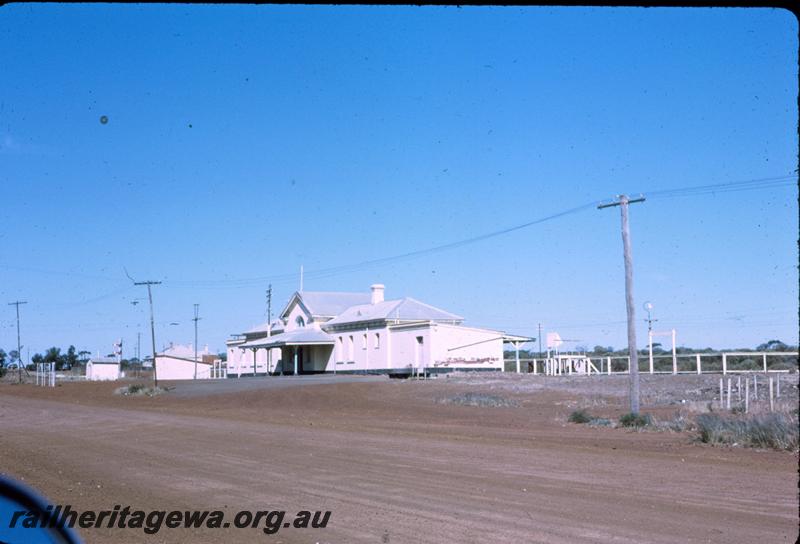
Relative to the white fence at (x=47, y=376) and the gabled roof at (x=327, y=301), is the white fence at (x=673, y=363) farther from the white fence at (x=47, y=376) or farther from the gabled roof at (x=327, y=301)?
the white fence at (x=47, y=376)

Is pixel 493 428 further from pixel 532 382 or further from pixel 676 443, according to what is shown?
pixel 532 382

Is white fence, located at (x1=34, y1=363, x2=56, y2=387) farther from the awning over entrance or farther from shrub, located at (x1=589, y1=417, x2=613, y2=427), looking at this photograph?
shrub, located at (x1=589, y1=417, x2=613, y2=427)

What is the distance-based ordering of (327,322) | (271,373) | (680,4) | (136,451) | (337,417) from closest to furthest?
(680,4) < (136,451) < (337,417) < (327,322) < (271,373)

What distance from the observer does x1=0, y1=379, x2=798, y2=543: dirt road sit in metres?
8.94

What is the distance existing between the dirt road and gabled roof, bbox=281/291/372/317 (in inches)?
1589

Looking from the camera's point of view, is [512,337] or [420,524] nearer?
[420,524]

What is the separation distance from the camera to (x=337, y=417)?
2766 centimetres

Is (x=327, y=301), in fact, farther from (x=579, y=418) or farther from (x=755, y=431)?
(x=755, y=431)

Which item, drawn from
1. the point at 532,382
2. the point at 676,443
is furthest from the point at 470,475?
the point at 532,382

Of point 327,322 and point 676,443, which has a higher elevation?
point 327,322

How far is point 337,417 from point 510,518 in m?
18.7

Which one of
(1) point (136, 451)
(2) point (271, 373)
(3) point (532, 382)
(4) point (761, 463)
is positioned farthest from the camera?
(2) point (271, 373)

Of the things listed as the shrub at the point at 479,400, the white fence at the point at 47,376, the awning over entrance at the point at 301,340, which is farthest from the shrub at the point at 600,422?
the white fence at the point at 47,376

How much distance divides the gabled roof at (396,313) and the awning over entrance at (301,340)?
3.93 ft
